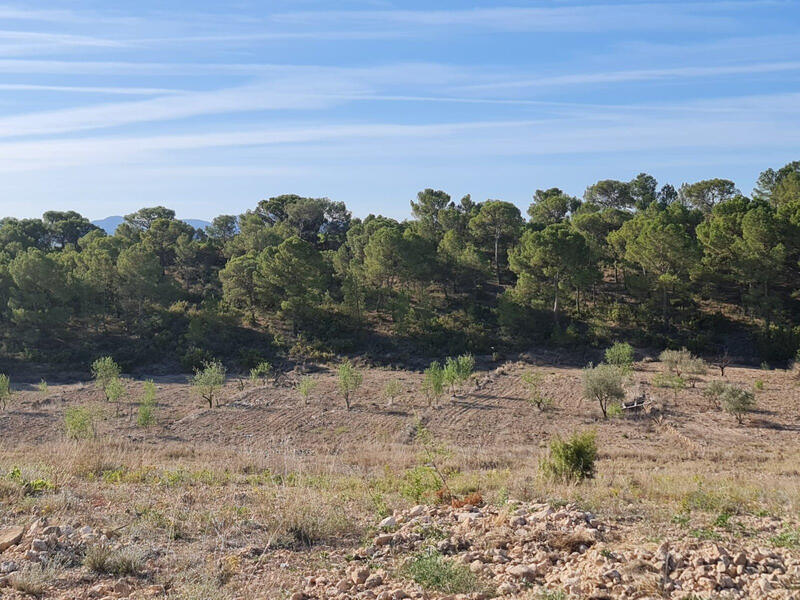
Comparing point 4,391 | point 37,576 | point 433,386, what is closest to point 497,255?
point 433,386

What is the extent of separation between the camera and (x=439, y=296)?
148 feet

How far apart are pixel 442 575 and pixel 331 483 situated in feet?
13.6

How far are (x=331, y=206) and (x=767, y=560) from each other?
209ft

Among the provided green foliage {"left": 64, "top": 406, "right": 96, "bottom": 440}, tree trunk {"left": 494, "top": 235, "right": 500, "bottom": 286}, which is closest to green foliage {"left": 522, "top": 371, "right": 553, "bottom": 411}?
green foliage {"left": 64, "top": 406, "right": 96, "bottom": 440}

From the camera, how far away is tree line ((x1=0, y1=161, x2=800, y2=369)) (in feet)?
117

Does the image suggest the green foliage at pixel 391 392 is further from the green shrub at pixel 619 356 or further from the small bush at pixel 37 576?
the small bush at pixel 37 576

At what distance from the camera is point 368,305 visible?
145ft

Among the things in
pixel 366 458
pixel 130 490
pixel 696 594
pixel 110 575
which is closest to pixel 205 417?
pixel 366 458

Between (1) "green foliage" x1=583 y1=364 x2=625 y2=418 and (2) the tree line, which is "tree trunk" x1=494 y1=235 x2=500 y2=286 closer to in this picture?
(2) the tree line

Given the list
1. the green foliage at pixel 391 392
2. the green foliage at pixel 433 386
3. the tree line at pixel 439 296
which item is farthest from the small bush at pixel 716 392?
the green foliage at pixel 391 392

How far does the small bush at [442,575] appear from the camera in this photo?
4764mm

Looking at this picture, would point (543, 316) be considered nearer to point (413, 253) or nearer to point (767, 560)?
point (413, 253)

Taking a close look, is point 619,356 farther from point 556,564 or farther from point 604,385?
point 556,564

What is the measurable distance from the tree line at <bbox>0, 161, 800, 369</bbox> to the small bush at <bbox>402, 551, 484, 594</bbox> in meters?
31.7
